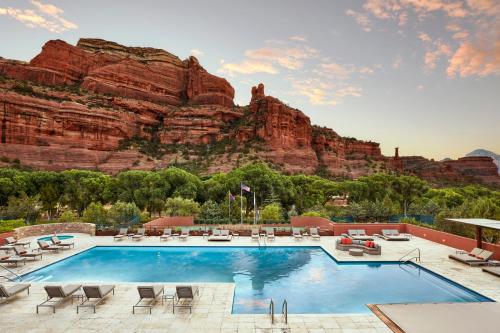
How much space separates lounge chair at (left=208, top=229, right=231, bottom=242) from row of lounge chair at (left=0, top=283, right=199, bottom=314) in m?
10.6

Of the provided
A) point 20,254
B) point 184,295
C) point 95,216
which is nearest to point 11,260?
point 20,254

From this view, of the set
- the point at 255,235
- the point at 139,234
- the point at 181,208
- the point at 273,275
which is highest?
the point at 181,208

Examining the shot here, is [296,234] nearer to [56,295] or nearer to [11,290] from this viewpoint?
[56,295]

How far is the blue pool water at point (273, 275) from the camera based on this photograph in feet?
35.8

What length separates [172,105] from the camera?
112m

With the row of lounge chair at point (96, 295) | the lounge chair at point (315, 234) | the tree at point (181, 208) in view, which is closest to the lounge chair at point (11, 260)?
the row of lounge chair at point (96, 295)

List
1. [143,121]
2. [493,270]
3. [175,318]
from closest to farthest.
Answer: [175,318]
[493,270]
[143,121]

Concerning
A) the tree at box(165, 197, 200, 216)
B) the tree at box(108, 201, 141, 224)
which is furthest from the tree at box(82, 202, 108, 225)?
the tree at box(165, 197, 200, 216)

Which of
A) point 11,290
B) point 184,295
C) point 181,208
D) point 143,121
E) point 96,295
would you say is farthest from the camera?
point 143,121

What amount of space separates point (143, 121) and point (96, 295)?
92.2 metres

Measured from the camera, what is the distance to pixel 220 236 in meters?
21.4

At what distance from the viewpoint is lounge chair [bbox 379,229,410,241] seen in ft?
66.0

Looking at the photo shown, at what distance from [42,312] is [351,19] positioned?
3017cm

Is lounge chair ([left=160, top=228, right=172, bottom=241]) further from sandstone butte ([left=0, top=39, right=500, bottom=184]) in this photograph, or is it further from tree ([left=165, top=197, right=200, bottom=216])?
sandstone butte ([left=0, top=39, right=500, bottom=184])
